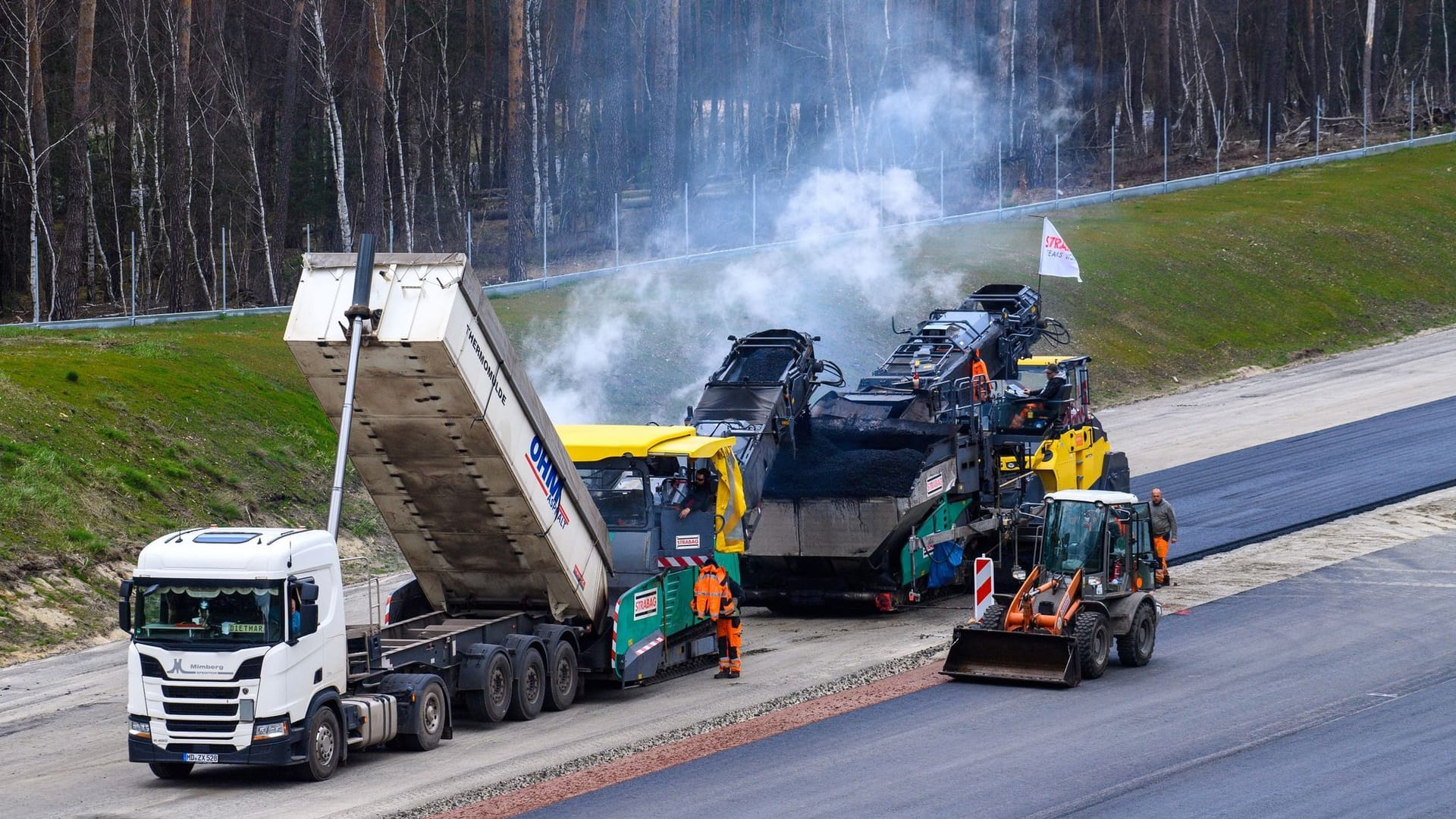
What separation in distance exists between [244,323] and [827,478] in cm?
2039

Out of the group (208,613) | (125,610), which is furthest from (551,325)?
(125,610)

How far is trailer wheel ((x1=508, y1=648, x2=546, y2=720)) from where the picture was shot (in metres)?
16.6

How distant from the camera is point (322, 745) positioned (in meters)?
14.6

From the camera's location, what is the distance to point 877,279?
42156mm

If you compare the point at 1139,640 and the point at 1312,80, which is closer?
the point at 1139,640

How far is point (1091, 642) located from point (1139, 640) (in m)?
0.90

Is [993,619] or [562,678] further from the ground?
[993,619]

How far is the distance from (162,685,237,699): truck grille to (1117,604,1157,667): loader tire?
967 cm

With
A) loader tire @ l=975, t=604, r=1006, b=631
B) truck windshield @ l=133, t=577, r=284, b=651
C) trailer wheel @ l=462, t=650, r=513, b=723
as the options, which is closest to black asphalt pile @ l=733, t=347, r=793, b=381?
loader tire @ l=975, t=604, r=1006, b=631

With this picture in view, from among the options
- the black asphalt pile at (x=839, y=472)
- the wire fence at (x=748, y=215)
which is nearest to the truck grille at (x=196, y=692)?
the black asphalt pile at (x=839, y=472)

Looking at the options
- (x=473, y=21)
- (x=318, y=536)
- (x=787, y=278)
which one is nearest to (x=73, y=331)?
(x=787, y=278)

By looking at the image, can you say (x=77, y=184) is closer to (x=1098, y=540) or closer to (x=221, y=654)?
(x=221, y=654)

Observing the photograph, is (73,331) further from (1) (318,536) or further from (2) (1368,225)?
(2) (1368,225)

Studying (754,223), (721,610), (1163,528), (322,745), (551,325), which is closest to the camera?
(322,745)
